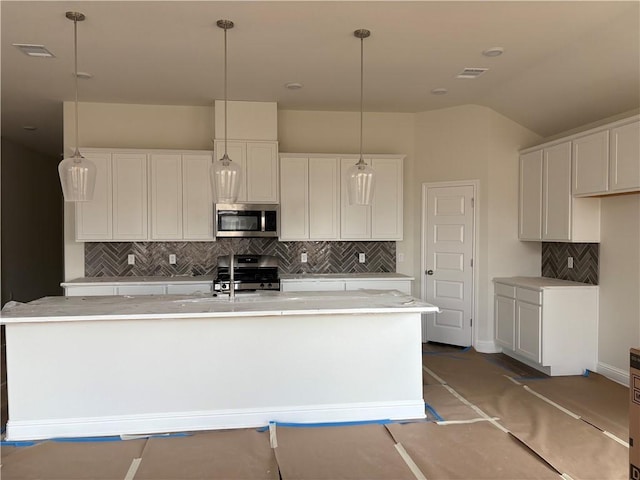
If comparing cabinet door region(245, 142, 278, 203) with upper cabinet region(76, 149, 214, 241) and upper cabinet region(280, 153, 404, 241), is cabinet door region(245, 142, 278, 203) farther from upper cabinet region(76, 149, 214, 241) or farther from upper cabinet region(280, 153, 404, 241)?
upper cabinet region(76, 149, 214, 241)

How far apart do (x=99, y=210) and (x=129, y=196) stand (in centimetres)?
36

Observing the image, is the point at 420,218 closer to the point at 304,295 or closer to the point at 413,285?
the point at 413,285

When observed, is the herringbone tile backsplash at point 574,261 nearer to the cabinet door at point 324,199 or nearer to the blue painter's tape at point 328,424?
the cabinet door at point 324,199

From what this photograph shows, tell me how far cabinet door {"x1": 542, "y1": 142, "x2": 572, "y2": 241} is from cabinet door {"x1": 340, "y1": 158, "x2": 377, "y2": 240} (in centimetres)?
192

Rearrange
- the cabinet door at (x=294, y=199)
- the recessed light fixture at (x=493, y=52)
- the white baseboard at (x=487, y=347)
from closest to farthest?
1. the recessed light fixture at (x=493, y=52)
2. the white baseboard at (x=487, y=347)
3. the cabinet door at (x=294, y=199)

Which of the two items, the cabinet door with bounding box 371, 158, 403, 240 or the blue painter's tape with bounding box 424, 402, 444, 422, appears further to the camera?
the cabinet door with bounding box 371, 158, 403, 240

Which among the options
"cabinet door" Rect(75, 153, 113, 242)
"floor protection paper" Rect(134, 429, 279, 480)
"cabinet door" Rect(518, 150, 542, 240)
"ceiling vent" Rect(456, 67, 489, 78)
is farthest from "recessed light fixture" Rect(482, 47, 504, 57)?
"cabinet door" Rect(75, 153, 113, 242)

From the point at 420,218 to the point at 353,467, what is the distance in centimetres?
363

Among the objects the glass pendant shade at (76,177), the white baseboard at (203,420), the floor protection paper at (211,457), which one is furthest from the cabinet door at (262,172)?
the floor protection paper at (211,457)

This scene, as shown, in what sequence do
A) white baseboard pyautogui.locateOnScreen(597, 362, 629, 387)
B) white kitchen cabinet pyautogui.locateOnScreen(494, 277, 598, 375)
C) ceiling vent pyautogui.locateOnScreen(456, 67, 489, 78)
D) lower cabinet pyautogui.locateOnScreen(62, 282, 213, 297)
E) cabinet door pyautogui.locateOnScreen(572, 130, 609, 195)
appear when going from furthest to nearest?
lower cabinet pyautogui.locateOnScreen(62, 282, 213, 297) → white kitchen cabinet pyautogui.locateOnScreen(494, 277, 598, 375) → ceiling vent pyautogui.locateOnScreen(456, 67, 489, 78) → white baseboard pyautogui.locateOnScreen(597, 362, 629, 387) → cabinet door pyautogui.locateOnScreen(572, 130, 609, 195)

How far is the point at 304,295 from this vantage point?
12.1 feet

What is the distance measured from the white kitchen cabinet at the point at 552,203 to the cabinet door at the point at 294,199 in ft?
8.19

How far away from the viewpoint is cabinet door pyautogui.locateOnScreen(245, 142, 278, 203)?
531 centimetres

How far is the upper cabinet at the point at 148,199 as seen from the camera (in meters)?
5.17
